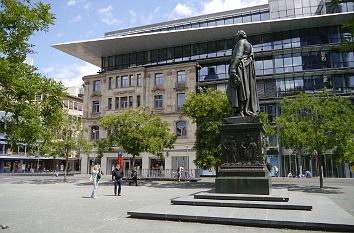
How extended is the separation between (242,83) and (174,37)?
36.5 m

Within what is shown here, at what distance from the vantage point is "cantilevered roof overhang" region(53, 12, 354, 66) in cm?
4306

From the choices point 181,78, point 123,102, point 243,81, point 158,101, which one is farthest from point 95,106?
point 243,81

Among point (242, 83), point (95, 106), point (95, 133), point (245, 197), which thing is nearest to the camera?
point (245, 197)

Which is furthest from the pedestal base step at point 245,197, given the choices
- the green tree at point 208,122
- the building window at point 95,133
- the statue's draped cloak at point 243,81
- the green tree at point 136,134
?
the building window at point 95,133

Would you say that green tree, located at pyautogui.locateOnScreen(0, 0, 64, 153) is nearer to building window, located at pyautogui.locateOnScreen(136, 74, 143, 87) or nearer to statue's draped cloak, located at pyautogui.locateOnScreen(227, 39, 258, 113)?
statue's draped cloak, located at pyautogui.locateOnScreen(227, 39, 258, 113)

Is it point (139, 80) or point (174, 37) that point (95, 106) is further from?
point (174, 37)

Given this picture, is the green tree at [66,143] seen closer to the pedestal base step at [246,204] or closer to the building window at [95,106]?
the building window at [95,106]

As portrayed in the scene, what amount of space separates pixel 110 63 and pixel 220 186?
44.9 metres

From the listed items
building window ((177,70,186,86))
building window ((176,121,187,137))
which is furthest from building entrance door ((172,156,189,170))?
building window ((177,70,186,86))

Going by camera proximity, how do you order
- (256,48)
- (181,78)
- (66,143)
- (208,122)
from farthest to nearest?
1. (181,78)
2. (256,48)
3. (66,143)
4. (208,122)

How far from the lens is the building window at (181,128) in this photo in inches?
1777

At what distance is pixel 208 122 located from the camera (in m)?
26.5

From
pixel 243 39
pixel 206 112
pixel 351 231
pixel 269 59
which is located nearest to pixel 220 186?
pixel 351 231

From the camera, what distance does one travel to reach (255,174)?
11.2m
